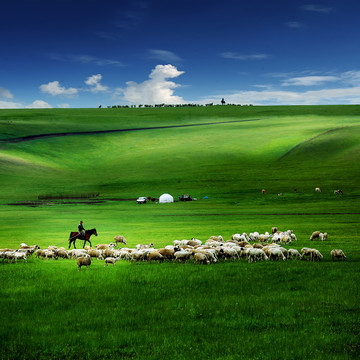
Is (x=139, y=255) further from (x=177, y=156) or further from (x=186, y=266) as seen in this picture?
(x=177, y=156)

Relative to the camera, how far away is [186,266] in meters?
18.9

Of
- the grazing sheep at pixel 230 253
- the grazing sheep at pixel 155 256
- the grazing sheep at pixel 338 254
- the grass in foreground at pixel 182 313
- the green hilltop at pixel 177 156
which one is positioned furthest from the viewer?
the green hilltop at pixel 177 156

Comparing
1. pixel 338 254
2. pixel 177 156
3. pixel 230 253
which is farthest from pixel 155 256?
pixel 177 156

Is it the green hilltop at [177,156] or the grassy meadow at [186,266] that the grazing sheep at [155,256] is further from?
the green hilltop at [177,156]

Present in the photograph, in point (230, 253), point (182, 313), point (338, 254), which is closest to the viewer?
point (182, 313)

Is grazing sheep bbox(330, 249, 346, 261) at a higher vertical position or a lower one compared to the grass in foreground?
lower

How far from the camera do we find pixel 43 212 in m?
60.7

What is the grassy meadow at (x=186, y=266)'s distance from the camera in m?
9.96

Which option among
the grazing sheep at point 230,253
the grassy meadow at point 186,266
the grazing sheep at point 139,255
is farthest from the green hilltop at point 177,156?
the grazing sheep at point 139,255

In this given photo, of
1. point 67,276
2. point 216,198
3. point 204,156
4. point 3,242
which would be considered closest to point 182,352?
point 67,276

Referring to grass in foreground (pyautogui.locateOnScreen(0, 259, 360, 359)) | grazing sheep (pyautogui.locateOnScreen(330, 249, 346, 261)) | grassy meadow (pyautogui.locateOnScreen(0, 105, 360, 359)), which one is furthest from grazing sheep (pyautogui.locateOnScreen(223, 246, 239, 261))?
grazing sheep (pyautogui.locateOnScreen(330, 249, 346, 261))

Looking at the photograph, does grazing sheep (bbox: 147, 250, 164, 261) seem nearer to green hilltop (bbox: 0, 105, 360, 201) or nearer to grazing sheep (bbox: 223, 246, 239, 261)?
grazing sheep (bbox: 223, 246, 239, 261)

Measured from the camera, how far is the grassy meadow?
996 centimetres

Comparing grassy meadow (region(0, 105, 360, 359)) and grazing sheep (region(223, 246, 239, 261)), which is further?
grazing sheep (region(223, 246, 239, 261))
